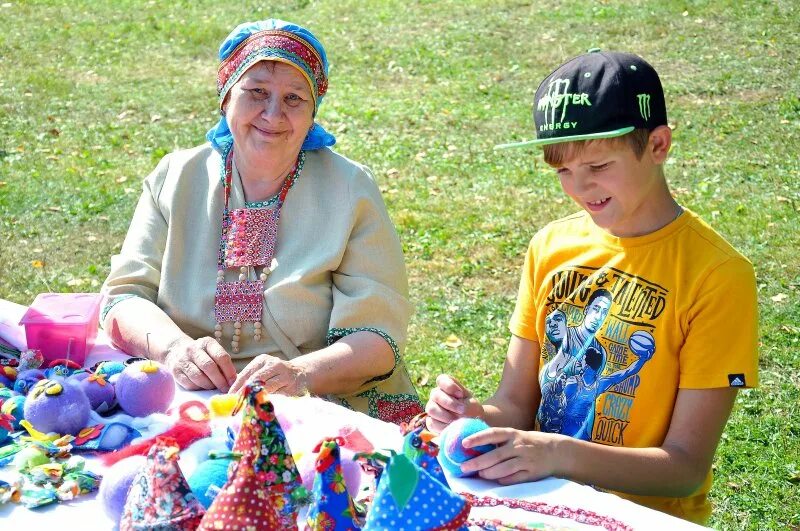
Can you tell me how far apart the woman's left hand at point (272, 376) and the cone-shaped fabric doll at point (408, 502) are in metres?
1.00

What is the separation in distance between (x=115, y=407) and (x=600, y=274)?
3.92ft

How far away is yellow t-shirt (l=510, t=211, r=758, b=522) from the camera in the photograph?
2.08 metres

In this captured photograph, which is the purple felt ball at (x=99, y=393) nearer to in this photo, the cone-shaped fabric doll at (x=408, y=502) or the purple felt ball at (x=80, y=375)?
the purple felt ball at (x=80, y=375)

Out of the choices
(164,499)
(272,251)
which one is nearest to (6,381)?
(272,251)

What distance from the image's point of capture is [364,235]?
9.32 ft

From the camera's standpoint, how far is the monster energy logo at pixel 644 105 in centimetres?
209

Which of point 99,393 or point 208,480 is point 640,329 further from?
point 99,393

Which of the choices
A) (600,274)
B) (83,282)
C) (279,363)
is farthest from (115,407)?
(83,282)

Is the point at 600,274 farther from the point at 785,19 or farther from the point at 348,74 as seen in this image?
the point at 785,19

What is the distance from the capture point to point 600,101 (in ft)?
6.71

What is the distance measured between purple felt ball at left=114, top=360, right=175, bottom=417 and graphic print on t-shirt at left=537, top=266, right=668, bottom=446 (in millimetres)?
916

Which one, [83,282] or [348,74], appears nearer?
[83,282]

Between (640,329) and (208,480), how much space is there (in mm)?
1029

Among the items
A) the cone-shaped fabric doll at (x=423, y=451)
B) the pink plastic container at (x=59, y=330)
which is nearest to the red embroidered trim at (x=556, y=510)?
the cone-shaped fabric doll at (x=423, y=451)
